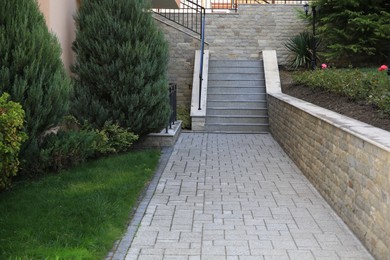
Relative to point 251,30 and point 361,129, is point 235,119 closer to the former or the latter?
point 251,30

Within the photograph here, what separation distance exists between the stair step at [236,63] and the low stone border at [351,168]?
25.9 feet

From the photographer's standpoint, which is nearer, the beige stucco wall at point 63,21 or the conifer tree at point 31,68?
the conifer tree at point 31,68

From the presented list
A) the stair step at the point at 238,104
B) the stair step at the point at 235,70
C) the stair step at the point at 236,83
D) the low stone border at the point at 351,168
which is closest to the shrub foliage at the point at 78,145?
the low stone border at the point at 351,168

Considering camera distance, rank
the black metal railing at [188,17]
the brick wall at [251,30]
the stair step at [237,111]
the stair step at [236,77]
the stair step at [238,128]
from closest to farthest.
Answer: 1. the stair step at [238,128]
2. the stair step at [237,111]
3. the stair step at [236,77]
4. the black metal railing at [188,17]
5. the brick wall at [251,30]

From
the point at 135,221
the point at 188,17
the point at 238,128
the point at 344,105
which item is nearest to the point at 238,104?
the point at 238,128

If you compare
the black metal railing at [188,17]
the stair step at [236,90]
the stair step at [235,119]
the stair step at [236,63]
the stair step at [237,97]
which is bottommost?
the stair step at [235,119]

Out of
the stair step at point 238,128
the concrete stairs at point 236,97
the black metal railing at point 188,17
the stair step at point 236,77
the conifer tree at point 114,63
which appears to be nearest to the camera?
the conifer tree at point 114,63

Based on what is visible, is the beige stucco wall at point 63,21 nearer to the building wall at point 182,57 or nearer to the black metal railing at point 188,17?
the building wall at point 182,57

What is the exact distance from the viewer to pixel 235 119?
14.1m

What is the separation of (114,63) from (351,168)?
524 centimetres

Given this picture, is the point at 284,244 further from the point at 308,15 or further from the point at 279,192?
the point at 308,15

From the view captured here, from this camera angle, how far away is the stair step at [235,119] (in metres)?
14.0

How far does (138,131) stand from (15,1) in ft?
13.1

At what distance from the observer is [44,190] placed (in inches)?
264
